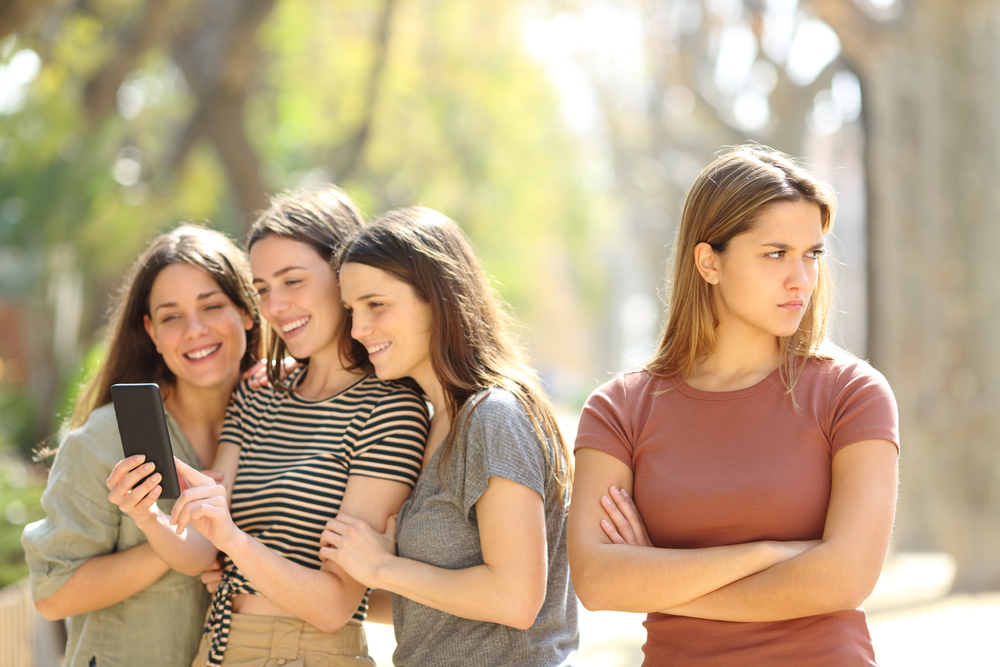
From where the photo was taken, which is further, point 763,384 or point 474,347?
point 474,347

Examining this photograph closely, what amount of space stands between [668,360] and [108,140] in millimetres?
12389

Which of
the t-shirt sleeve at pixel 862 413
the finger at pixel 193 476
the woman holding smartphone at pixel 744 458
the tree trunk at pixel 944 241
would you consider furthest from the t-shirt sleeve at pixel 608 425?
the tree trunk at pixel 944 241

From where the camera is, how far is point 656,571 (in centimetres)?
245

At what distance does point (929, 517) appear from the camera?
10.5 meters

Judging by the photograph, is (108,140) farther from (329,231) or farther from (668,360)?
(668,360)

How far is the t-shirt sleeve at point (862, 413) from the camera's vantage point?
2.41 metres

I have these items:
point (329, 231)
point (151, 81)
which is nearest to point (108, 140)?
point (151, 81)

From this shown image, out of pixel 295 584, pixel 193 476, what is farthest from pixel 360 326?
pixel 295 584

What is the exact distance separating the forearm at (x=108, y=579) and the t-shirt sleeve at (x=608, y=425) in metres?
1.44

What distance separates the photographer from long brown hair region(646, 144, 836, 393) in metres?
2.62

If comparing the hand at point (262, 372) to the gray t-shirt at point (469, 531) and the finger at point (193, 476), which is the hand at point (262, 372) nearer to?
the finger at point (193, 476)

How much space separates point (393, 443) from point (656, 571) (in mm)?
863

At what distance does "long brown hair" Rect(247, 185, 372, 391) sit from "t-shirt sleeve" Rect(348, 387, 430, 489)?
0.93 ft

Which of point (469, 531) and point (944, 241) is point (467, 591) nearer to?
point (469, 531)
